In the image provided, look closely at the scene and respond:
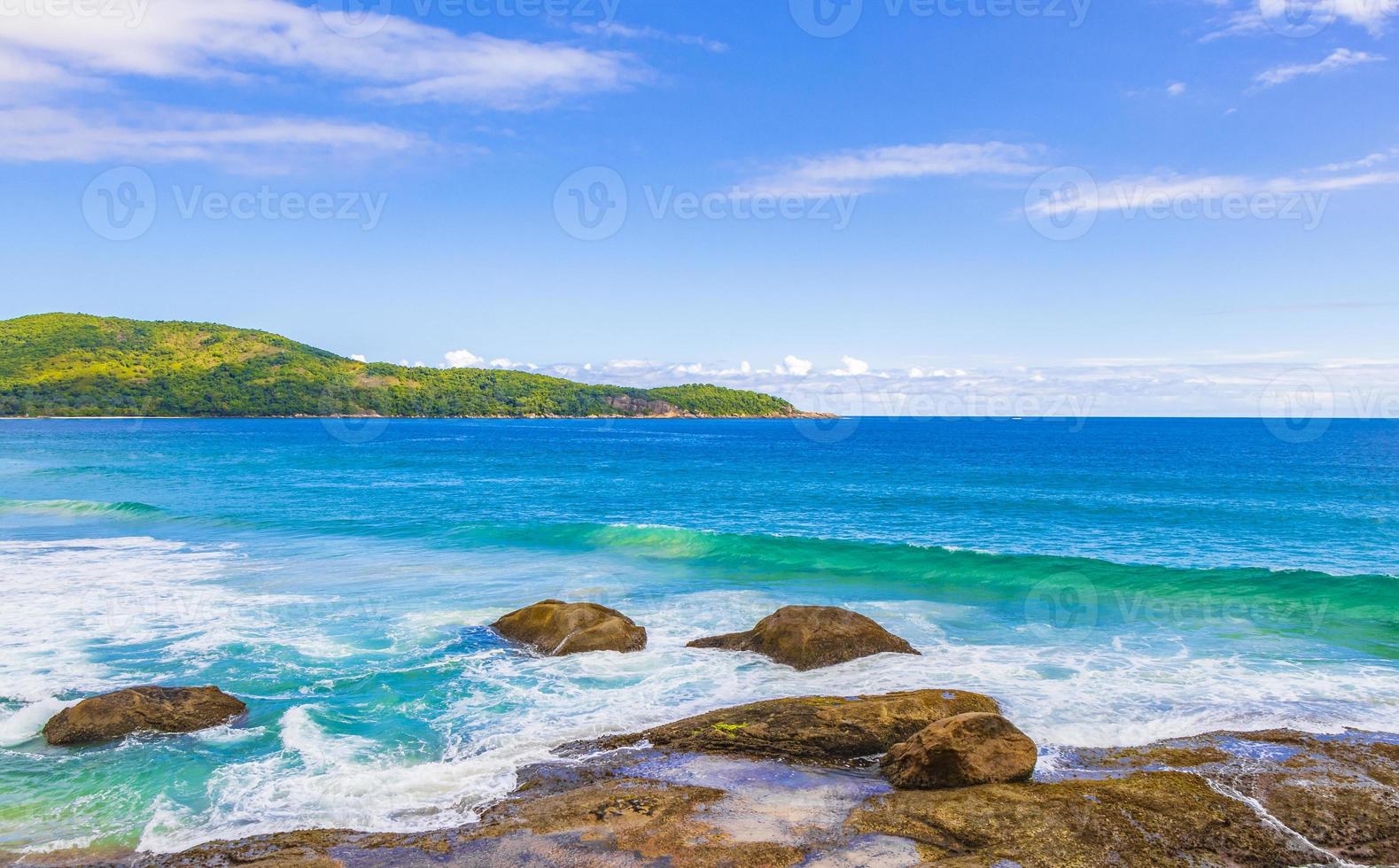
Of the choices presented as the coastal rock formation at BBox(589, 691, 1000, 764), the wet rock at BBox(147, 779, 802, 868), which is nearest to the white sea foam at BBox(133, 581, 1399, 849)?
the wet rock at BBox(147, 779, 802, 868)

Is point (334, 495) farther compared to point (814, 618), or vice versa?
point (334, 495)

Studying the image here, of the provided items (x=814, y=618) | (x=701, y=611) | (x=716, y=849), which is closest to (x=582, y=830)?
(x=716, y=849)

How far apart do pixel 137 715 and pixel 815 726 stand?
34.1 ft

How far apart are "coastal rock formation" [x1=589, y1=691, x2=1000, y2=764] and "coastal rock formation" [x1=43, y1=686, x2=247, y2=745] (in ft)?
20.9

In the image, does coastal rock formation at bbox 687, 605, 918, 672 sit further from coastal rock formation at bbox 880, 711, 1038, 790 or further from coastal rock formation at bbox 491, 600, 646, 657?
coastal rock formation at bbox 880, 711, 1038, 790

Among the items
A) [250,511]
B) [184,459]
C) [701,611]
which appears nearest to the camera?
[701,611]

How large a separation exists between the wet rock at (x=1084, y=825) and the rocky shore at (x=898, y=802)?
21 millimetres

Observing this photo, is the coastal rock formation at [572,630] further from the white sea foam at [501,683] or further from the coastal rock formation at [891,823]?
the coastal rock formation at [891,823]

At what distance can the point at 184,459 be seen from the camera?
7525 centimetres

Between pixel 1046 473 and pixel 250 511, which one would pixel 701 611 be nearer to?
pixel 250 511

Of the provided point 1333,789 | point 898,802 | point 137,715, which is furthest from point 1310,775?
point 137,715

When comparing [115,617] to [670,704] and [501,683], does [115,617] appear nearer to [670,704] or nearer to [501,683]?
[501,683]

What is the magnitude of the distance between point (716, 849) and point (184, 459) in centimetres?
8222

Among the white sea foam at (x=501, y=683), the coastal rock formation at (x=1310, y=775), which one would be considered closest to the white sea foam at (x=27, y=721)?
the white sea foam at (x=501, y=683)
